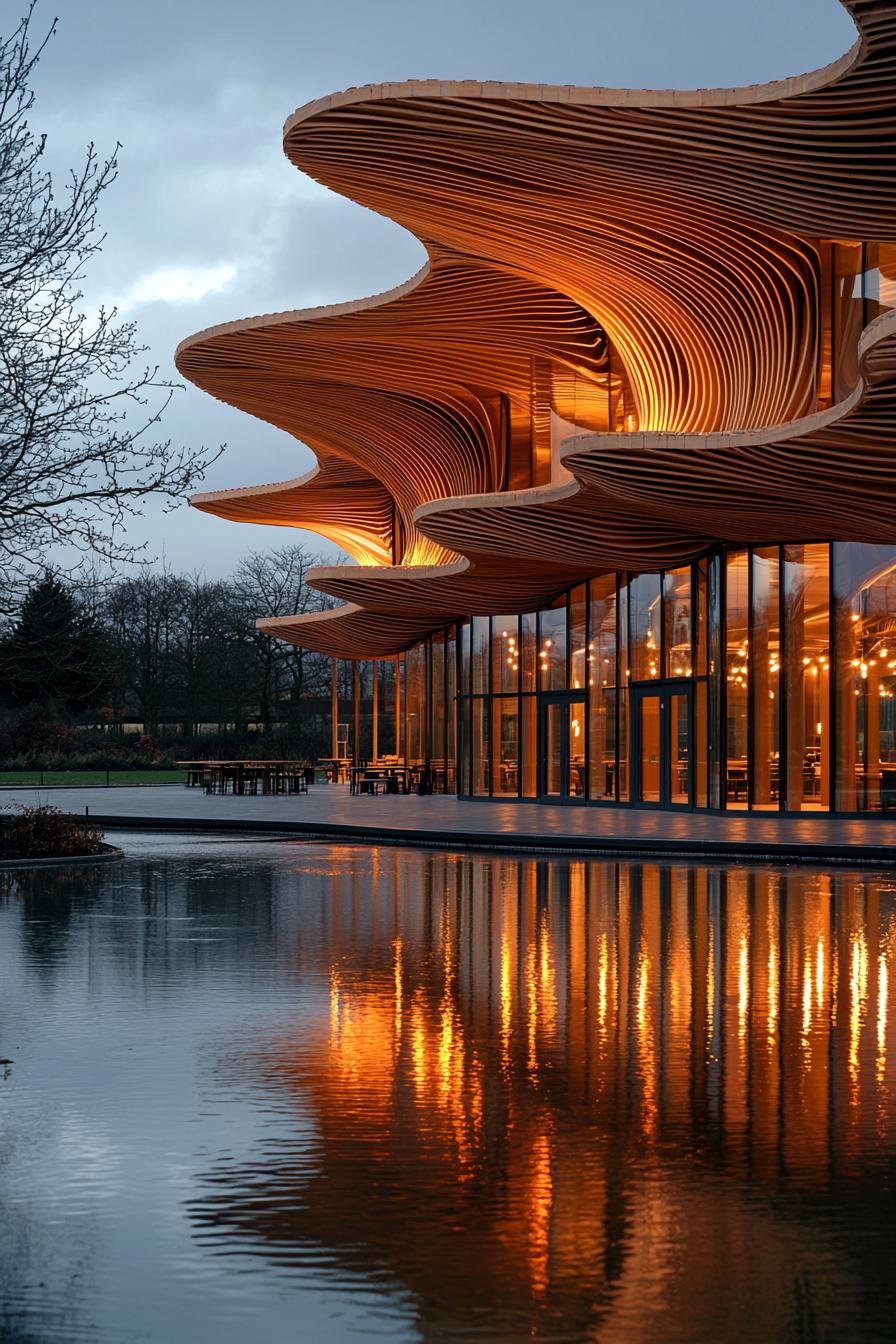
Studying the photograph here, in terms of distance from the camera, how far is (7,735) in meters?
71.6

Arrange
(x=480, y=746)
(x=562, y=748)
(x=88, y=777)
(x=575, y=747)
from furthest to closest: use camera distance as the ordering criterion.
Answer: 1. (x=88, y=777)
2. (x=480, y=746)
3. (x=562, y=748)
4. (x=575, y=747)

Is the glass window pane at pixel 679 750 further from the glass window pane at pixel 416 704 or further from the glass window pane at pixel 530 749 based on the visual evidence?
the glass window pane at pixel 416 704

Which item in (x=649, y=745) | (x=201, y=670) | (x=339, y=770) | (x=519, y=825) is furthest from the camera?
(x=201, y=670)

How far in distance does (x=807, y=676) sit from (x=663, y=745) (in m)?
4.93

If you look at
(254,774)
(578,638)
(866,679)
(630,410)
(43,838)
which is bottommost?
(43,838)

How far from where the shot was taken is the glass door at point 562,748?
42812 millimetres

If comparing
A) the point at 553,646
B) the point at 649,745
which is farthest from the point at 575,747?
the point at 649,745

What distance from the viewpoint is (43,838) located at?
2380cm

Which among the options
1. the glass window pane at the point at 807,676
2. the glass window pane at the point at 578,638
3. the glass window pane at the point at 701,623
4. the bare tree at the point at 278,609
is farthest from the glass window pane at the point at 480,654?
the bare tree at the point at 278,609

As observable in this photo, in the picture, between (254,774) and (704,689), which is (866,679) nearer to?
(704,689)

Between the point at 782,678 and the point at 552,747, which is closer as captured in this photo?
the point at 782,678

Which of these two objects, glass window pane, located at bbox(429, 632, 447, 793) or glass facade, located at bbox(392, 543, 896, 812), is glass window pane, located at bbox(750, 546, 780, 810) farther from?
glass window pane, located at bbox(429, 632, 447, 793)

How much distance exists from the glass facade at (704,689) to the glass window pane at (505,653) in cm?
5

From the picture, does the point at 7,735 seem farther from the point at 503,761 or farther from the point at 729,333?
the point at 729,333
